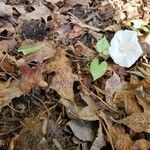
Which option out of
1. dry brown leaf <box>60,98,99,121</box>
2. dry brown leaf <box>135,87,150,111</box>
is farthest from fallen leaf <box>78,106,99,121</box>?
dry brown leaf <box>135,87,150,111</box>

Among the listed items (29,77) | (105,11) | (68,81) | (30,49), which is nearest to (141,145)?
(68,81)

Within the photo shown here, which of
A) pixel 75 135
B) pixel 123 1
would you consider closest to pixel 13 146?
pixel 75 135

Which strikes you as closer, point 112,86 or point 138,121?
point 138,121

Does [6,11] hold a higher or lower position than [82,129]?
higher

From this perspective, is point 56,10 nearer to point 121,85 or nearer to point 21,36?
point 21,36

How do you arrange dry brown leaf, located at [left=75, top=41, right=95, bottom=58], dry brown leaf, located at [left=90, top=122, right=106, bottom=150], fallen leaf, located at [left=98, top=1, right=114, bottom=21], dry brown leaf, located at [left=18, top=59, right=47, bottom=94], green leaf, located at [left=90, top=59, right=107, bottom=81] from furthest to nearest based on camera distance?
fallen leaf, located at [left=98, top=1, right=114, bottom=21] < dry brown leaf, located at [left=75, top=41, right=95, bottom=58] < green leaf, located at [left=90, top=59, right=107, bottom=81] < dry brown leaf, located at [left=18, top=59, right=47, bottom=94] < dry brown leaf, located at [left=90, top=122, right=106, bottom=150]

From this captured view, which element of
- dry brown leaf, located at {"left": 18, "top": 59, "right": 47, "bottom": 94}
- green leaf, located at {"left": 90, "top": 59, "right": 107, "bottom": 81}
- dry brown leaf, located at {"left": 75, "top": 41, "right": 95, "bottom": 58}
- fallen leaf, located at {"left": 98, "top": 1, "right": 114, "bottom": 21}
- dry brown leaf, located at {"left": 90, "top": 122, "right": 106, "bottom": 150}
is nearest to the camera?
dry brown leaf, located at {"left": 90, "top": 122, "right": 106, "bottom": 150}

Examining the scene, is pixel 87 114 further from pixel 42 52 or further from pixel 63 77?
pixel 42 52

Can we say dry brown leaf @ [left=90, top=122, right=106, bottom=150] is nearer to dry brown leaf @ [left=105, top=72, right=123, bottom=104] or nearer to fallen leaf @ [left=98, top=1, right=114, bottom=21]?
dry brown leaf @ [left=105, top=72, right=123, bottom=104]
